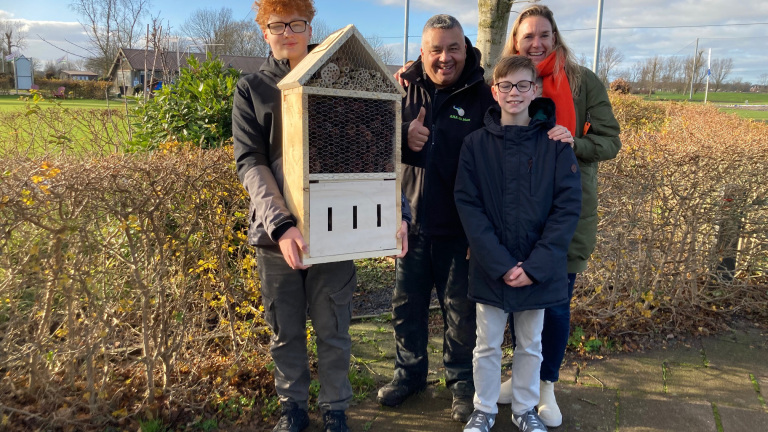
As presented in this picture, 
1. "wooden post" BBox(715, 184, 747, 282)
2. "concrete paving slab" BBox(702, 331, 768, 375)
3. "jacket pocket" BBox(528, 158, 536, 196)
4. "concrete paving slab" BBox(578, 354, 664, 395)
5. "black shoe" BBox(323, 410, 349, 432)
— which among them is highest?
"jacket pocket" BBox(528, 158, 536, 196)

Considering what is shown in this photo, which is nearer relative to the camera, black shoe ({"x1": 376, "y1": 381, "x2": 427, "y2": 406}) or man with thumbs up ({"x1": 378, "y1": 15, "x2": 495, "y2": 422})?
man with thumbs up ({"x1": 378, "y1": 15, "x2": 495, "y2": 422})

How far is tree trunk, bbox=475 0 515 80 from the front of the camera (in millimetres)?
4930

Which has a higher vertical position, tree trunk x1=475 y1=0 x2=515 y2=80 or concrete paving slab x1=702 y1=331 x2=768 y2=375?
tree trunk x1=475 y1=0 x2=515 y2=80

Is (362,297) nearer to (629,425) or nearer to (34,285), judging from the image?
(629,425)

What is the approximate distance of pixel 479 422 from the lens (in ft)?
9.05

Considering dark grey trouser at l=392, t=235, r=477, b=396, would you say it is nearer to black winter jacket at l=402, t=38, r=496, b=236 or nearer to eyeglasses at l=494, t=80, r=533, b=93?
black winter jacket at l=402, t=38, r=496, b=236

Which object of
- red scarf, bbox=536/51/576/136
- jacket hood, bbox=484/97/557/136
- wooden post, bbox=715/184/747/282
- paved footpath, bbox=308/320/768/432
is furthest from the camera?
wooden post, bbox=715/184/747/282

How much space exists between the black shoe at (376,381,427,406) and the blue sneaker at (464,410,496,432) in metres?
0.46

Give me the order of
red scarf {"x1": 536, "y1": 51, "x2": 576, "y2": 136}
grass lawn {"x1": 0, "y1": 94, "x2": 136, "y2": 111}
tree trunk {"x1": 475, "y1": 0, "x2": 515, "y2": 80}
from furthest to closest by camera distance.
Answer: grass lawn {"x1": 0, "y1": 94, "x2": 136, "y2": 111}, tree trunk {"x1": 475, "y1": 0, "x2": 515, "y2": 80}, red scarf {"x1": 536, "y1": 51, "x2": 576, "y2": 136}

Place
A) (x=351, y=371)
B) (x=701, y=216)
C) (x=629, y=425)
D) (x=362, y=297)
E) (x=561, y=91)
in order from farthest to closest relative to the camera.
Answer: (x=362, y=297)
(x=701, y=216)
(x=351, y=371)
(x=629, y=425)
(x=561, y=91)

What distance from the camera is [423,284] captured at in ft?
10.1

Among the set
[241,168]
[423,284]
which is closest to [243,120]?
[241,168]

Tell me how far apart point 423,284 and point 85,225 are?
1.79 m

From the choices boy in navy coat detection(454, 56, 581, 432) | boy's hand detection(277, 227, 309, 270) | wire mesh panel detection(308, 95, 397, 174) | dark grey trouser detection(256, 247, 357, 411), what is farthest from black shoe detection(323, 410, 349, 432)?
wire mesh panel detection(308, 95, 397, 174)
